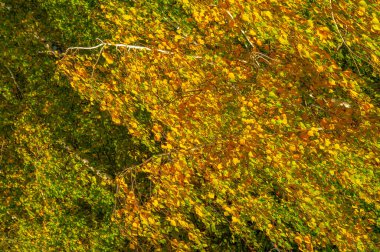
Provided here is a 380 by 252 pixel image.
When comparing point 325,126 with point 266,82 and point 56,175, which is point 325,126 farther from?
point 56,175

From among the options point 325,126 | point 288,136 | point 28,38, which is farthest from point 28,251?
point 325,126

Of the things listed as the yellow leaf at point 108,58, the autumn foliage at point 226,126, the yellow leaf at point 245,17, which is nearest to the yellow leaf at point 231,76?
the autumn foliage at point 226,126

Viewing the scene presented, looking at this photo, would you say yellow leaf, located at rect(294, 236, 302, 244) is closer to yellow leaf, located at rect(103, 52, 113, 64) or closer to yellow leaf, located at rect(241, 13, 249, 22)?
yellow leaf, located at rect(241, 13, 249, 22)

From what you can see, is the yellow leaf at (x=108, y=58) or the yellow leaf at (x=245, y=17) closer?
the yellow leaf at (x=245, y=17)

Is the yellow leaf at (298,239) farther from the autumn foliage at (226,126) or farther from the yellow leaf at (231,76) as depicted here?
the yellow leaf at (231,76)

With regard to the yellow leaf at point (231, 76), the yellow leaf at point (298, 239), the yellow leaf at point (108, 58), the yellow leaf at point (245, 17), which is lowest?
the yellow leaf at point (298, 239)

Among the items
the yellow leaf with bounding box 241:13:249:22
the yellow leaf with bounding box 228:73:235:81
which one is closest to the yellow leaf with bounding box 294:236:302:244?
the yellow leaf with bounding box 228:73:235:81

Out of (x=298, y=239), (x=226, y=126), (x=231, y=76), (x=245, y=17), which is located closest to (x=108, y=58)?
(x=231, y=76)

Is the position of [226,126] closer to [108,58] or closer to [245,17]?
[245,17]
